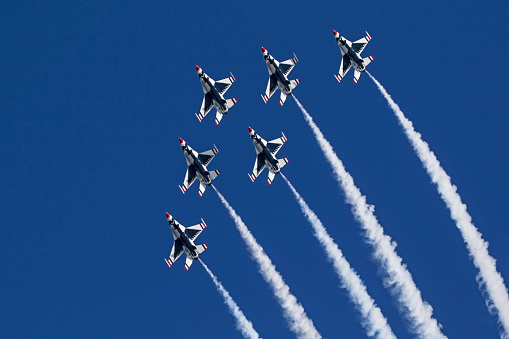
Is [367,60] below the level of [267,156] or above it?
above

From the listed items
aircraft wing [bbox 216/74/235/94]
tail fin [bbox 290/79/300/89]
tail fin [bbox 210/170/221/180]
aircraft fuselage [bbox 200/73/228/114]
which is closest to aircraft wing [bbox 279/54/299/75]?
tail fin [bbox 290/79/300/89]

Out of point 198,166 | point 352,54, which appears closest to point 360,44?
point 352,54

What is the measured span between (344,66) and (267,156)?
13.2m

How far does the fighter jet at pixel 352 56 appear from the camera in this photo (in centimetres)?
8244

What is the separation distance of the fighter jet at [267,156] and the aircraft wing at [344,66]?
9449mm

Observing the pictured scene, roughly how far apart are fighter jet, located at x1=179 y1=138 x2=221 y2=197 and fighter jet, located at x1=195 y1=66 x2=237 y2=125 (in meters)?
3.52

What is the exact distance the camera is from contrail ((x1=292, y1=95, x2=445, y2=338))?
74750 mm

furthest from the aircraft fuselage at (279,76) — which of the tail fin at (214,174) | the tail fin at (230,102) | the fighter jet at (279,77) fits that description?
the tail fin at (214,174)

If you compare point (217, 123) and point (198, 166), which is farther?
point (217, 123)

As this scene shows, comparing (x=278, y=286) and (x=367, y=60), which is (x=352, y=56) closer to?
(x=367, y=60)

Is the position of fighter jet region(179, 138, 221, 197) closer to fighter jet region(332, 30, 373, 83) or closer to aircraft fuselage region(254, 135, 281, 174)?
aircraft fuselage region(254, 135, 281, 174)

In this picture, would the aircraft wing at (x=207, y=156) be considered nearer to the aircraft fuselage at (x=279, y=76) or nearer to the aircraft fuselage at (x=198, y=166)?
the aircraft fuselage at (x=198, y=166)

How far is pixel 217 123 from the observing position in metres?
A: 82.8

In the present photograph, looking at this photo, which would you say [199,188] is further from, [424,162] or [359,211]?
[424,162]
